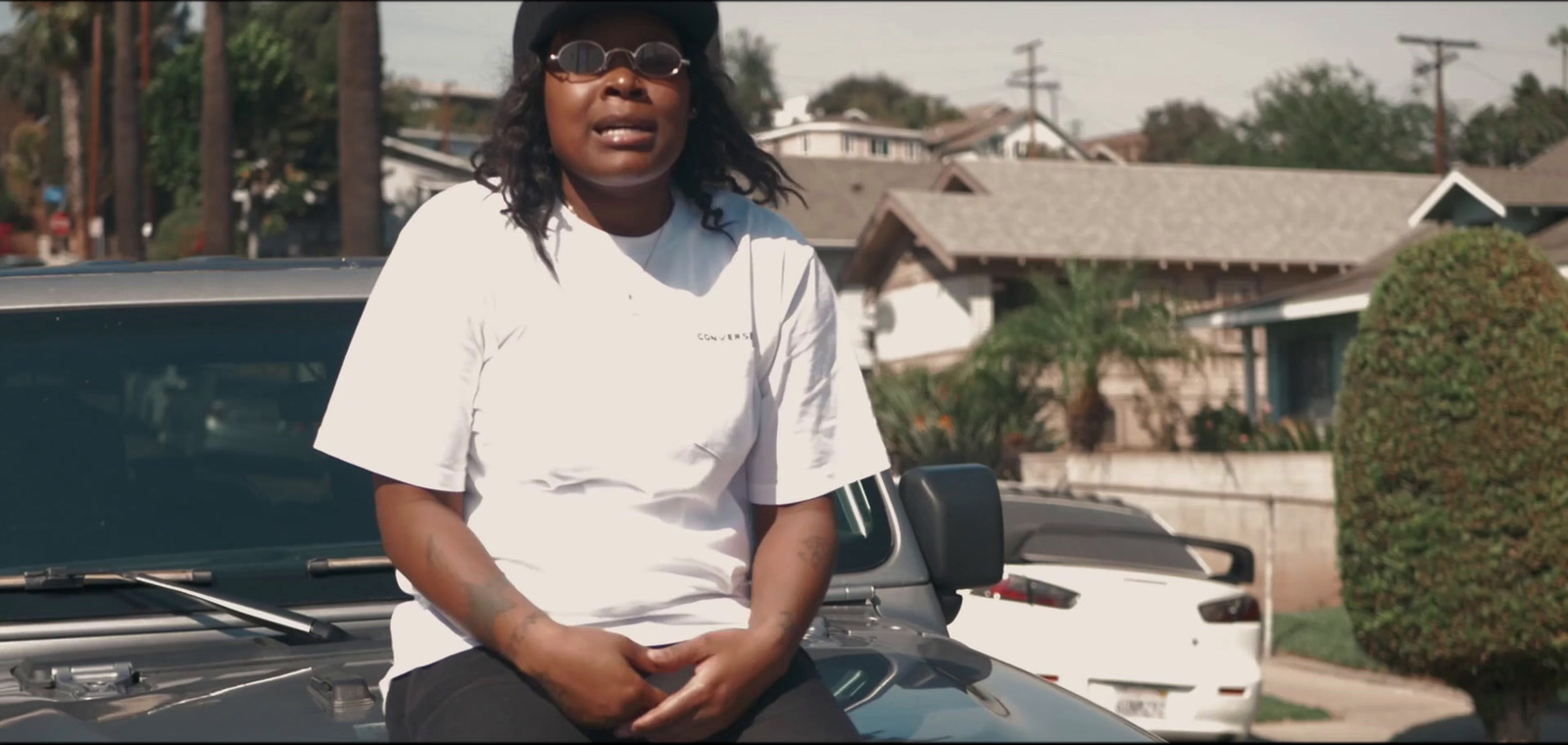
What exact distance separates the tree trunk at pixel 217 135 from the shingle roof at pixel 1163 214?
1243 cm

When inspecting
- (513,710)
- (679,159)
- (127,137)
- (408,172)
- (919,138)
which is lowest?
(513,710)

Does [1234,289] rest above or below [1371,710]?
above

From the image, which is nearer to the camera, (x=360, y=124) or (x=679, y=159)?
(x=679, y=159)

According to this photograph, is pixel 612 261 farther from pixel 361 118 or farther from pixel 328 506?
pixel 361 118

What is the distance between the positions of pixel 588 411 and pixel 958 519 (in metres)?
0.99

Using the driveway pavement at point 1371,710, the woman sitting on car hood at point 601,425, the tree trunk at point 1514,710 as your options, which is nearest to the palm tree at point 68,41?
the driveway pavement at point 1371,710

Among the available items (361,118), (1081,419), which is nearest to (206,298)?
(361,118)

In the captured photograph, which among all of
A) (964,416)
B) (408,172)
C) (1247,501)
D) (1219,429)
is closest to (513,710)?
(1247,501)

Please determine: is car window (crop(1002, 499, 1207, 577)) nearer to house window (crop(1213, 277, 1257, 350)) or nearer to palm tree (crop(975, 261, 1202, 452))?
palm tree (crop(975, 261, 1202, 452))

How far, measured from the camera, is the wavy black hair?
2.74m

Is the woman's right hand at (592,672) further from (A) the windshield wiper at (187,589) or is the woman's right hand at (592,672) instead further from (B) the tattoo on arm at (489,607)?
(A) the windshield wiper at (187,589)

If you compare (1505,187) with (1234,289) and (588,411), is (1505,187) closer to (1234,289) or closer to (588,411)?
(1234,289)

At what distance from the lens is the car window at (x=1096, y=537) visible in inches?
425

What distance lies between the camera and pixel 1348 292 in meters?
25.0
